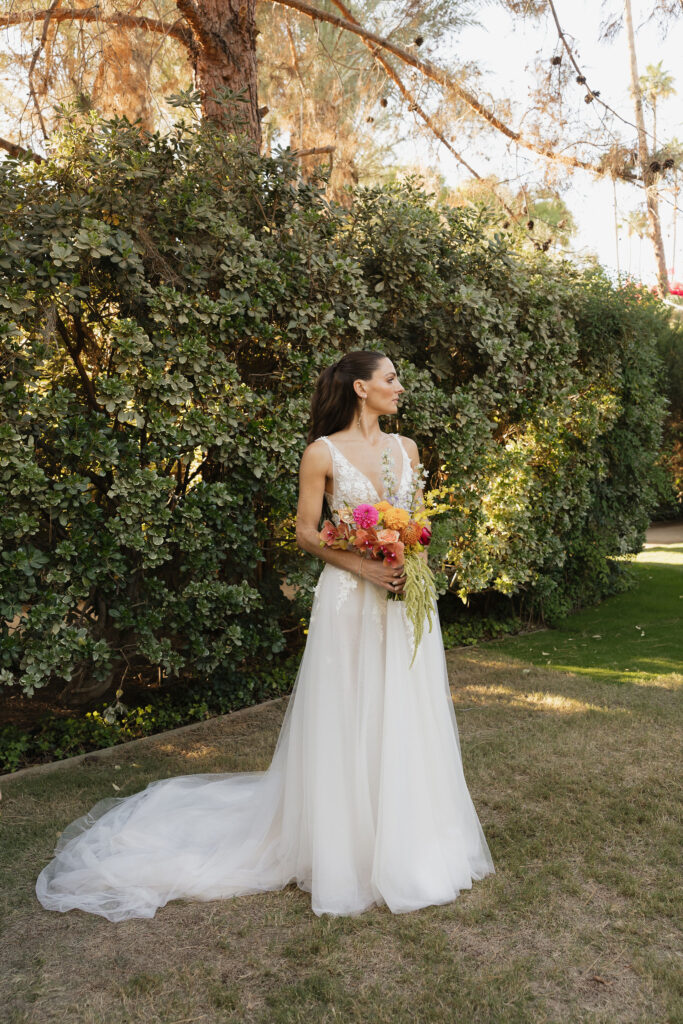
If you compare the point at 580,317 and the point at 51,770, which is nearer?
the point at 51,770

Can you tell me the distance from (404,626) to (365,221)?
3.86 meters

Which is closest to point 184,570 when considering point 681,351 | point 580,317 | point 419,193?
point 419,193

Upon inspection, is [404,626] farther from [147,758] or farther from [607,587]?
[607,587]

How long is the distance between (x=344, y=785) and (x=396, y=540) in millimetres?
1049

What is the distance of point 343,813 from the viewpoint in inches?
133

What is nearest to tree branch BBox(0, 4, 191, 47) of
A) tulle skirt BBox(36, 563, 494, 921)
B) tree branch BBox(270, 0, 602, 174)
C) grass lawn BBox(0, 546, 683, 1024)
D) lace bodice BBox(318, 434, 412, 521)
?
tree branch BBox(270, 0, 602, 174)

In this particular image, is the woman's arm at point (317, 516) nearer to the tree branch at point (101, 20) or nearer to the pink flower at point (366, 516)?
the pink flower at point (366, 516)

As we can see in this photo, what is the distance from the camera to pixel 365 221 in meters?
6.29

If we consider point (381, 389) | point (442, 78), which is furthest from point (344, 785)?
point (442, 78)

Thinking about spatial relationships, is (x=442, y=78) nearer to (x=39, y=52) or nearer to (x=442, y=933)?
(x=39, y=52)

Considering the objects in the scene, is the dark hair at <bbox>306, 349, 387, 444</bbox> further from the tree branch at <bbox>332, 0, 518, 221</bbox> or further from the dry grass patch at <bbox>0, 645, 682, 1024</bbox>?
the tree branch at <bbox>332, 0, 518, 221</bbox>

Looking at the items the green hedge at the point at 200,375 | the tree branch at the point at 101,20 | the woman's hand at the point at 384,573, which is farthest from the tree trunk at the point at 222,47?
the woman's hand at the point at 384,573

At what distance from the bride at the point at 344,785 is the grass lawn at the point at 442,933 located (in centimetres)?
11

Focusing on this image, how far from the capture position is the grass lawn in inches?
104
